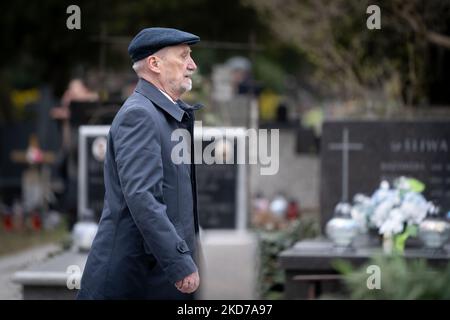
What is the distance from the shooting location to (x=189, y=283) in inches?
222

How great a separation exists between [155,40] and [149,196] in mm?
780

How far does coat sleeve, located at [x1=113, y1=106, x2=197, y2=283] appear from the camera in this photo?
5602mm

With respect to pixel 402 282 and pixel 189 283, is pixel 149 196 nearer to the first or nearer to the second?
pixel 189 283

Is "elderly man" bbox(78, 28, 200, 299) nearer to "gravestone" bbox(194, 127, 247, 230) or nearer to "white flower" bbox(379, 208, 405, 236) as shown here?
"white flower" bbox(379, 208, 405, 236)

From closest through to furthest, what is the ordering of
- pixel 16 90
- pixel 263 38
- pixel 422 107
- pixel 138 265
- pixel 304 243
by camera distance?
pixel 138 265, pixel 304 243, pixel 422 107, pixel 263 38, pixel 16 90

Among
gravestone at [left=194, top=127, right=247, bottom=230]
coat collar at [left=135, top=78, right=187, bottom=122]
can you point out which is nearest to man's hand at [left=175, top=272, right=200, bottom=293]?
coat collar at [left=135, top=78, right=187, bottom=122]

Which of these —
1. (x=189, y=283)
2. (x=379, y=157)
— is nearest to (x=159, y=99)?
Answer: (x=189, y=283)

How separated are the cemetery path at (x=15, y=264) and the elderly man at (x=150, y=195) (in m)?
4.20

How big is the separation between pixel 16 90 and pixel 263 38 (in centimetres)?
2105

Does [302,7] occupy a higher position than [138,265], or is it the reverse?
[302,7]

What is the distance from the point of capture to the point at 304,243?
34.6 ft

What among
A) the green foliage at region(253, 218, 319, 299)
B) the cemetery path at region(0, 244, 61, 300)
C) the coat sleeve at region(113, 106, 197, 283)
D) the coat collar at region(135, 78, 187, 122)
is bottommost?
the cemetery path at region(0, 244, 61, 300)

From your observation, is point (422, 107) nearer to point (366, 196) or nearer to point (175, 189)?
point (366, 196)

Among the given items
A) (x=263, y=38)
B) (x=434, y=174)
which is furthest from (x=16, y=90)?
(x=434, y=174)
